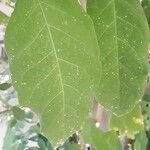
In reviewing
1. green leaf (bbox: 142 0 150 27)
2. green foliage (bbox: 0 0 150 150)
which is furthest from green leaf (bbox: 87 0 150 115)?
green leaf (bbox: 142 0 150 27)

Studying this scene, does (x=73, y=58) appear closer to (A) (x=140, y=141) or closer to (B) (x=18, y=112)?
(B) (x=18, y=112)

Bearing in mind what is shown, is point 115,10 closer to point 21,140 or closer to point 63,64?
point 63,64

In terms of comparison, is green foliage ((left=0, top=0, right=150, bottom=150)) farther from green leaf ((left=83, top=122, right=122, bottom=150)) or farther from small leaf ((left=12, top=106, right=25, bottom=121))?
small leaf ((left=12, top=106, right=25, bottom=121))

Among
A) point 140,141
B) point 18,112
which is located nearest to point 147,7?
point 18,112

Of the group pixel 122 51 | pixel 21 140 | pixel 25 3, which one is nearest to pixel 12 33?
pixel 25 3

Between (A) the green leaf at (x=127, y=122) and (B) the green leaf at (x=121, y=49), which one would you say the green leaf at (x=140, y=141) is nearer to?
(A) the green leaf at (x=127, y=122)

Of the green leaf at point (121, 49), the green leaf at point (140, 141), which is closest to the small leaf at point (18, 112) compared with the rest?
the green leaf at point (140, 141)
